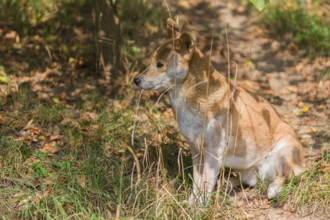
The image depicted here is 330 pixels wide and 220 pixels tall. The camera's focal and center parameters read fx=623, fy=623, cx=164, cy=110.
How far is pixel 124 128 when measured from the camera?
778 centimetres

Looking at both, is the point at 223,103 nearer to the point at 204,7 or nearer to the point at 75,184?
the point at 75,184

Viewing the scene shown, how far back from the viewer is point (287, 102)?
8.93 metres

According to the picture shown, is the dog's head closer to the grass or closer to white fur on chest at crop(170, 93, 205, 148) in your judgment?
white fur on chest at crop(170, 93, 205, 148)

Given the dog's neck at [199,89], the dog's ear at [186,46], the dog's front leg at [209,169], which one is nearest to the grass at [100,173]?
the dog's front leg at [209,169]

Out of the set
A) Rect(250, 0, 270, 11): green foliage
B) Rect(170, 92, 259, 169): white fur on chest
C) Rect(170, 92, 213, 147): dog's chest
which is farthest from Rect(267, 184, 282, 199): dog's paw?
Rect(250, 0, 270, 11): green foliage

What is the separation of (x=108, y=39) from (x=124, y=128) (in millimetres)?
1520

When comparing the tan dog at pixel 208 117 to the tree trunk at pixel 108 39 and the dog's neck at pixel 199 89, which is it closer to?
the dog's neck at pixel 199 89

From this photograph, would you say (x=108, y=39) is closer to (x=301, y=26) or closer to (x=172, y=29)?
(x=172, y=29)

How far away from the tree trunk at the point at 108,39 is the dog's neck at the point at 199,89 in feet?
8.34

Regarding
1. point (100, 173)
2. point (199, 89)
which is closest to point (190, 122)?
point (199, 89)

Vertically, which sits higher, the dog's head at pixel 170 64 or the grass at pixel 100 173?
the dog's head at pixel 170 64

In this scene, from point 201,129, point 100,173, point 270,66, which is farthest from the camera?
point 270,66

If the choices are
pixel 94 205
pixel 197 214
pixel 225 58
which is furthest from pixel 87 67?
pixel 197 214

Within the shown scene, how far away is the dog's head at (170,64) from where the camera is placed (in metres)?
6.30
